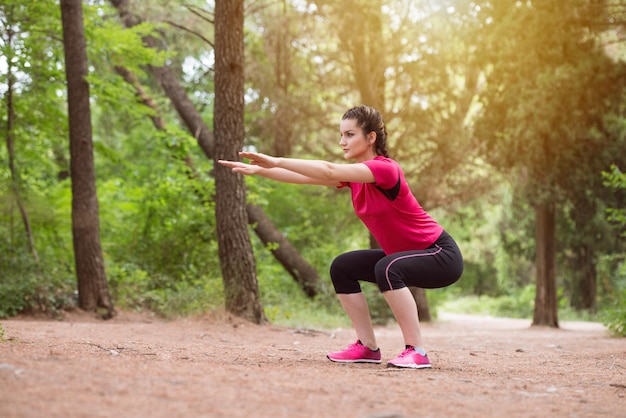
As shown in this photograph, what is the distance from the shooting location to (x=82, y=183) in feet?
35.7

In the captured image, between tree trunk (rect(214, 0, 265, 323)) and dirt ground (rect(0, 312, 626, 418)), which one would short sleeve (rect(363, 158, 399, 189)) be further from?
tree trunk (rect(214, 0, 265, 323))

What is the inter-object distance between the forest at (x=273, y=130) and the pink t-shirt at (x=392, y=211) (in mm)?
4885

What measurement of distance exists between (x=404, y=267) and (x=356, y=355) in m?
0.87

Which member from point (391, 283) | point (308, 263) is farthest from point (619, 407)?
point (308, 263)

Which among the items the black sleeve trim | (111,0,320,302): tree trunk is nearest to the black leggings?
the black sleeve trim

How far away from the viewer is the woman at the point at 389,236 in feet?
→ 15.6

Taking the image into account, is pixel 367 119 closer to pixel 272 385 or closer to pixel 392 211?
pixel 392 211

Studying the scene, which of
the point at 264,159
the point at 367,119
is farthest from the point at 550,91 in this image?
the point at 264,159

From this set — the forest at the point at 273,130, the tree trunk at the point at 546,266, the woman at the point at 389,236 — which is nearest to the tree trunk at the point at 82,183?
the forest at the point at 273,130

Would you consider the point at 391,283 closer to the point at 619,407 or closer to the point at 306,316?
the point at 619,407

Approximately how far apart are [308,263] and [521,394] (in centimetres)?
1221

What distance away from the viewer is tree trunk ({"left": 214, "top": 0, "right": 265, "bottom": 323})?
960cm

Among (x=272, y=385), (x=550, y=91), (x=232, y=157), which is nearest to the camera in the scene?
(x=272, y=385)

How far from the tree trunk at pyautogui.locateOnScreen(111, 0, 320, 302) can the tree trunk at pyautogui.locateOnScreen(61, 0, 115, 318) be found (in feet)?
13.4
